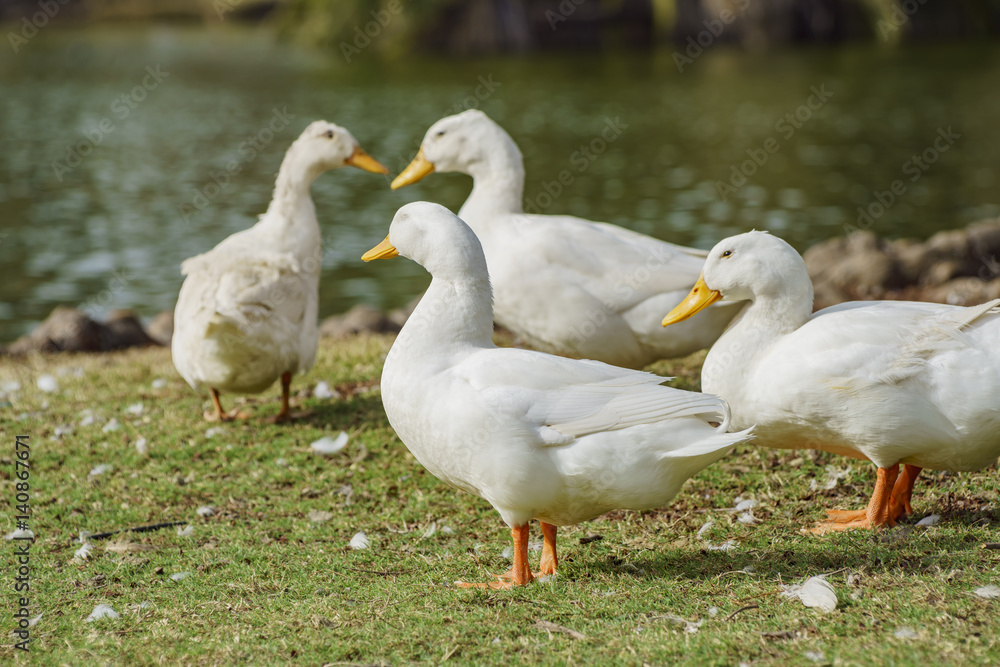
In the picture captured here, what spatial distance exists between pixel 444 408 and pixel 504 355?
35 centimetres

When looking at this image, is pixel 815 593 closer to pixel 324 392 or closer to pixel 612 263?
pixel 612 263

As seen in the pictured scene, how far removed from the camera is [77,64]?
3806 centimetres

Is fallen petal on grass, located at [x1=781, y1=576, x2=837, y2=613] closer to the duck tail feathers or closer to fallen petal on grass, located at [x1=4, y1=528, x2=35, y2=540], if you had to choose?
the duck tail feathers

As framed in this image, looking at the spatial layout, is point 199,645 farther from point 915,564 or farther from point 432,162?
point 432,162

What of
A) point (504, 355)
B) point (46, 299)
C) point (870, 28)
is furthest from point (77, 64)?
point (504, 355)

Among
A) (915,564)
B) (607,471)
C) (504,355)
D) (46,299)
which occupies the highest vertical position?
(504,355)

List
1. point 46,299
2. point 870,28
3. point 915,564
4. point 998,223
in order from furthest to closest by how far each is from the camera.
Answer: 1. point 870,28
2. point 46,299
3. point 998,223
4. point 915,564

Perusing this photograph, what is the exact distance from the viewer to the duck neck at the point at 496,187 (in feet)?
21.3

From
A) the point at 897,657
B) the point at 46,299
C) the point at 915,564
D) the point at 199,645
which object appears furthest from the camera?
the point at 46,299

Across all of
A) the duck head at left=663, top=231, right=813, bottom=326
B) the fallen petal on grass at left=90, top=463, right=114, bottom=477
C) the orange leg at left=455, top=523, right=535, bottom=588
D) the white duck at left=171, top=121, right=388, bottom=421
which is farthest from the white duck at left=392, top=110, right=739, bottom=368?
the fallen petal on grass at left=90, top=463, right=114, bottom=477

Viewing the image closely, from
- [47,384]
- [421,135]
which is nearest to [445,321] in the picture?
[47,384]

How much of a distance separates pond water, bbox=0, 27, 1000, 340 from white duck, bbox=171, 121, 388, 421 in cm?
642

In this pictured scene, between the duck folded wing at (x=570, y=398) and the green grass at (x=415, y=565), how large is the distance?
736 millimetres

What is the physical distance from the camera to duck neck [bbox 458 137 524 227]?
650cm
